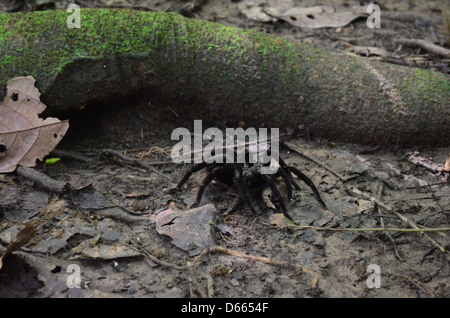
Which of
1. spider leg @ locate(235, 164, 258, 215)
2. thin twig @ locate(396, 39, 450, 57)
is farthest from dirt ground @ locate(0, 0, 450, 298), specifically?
thin twig @ locate(396, 39, 450, 57)

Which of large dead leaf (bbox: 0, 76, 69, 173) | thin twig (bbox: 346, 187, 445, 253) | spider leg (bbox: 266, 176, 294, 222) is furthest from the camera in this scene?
large dead leaf (bbox: 0, 76, 69, 173)

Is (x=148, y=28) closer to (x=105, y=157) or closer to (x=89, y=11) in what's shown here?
(x=89, y=11)

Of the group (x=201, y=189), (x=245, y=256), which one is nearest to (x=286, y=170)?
(x=201, y=189)

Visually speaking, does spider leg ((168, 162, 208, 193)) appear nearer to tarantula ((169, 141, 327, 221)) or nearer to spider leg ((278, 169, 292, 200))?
tarantula ((169, 141, 327, 221))

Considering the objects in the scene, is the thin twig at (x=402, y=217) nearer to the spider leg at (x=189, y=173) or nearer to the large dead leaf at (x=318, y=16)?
the spider leg at (x=189, y=173)

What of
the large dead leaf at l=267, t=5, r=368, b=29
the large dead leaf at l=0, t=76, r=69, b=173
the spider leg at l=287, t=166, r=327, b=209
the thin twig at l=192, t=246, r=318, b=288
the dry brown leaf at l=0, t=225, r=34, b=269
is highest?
the large dead leaf at l=267, t=5, r=368, b=29

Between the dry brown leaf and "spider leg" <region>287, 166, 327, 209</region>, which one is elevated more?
the dry brown leaf

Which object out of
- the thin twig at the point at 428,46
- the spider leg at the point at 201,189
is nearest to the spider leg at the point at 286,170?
the spider leg at the point at 201,189
